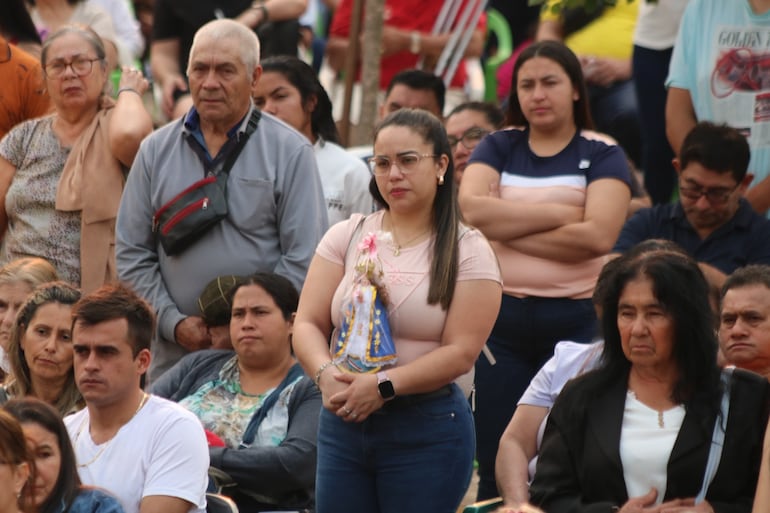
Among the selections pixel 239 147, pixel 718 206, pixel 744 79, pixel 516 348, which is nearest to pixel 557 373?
pixel 516 348

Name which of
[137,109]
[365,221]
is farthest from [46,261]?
[365,221]

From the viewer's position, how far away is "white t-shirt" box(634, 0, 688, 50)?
30.2 ft

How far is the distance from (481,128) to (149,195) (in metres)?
1.95

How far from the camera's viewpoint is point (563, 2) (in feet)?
27.1

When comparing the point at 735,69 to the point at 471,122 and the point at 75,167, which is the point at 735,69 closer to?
the point at 471,122

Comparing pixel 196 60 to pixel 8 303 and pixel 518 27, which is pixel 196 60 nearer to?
pixel 8 303

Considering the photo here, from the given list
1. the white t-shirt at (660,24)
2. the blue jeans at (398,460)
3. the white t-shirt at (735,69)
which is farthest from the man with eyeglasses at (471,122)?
the blue jeans at (398,460)

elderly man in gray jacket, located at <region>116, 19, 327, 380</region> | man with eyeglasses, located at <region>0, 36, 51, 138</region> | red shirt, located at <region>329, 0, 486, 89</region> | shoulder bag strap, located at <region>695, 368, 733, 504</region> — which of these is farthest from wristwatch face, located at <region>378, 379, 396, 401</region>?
red shirt, located at <region>329, 0, 486, 89</region>

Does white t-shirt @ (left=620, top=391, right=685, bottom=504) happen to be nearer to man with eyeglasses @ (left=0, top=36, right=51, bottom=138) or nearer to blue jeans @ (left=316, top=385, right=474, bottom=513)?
blue jeans @ (left=316, top=385, right=474, bottom=513)

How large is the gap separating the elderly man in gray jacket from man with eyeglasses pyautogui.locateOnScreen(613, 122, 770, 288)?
169 cm

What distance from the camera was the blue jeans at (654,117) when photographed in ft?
30.3

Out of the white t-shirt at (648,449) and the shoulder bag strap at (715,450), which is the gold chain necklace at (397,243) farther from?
the shoulder bag strap at (715,450)

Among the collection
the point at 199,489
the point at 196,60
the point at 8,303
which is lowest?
the point at 199,489

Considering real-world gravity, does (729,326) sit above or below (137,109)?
below
